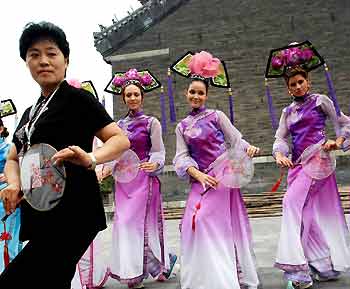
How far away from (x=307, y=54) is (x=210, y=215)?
58.5 inches

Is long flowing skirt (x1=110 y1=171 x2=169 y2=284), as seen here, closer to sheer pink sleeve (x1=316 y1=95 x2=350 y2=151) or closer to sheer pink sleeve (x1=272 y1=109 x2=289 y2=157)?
sheer pink sleeve (x1=272 y1=109 x2=289 y2=157)

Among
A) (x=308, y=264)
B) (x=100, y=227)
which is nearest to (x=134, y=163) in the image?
(x=308, y=264)

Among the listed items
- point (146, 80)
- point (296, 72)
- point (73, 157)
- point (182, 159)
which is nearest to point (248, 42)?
point (146, 80)

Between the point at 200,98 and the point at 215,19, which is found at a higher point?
the point at 215,19

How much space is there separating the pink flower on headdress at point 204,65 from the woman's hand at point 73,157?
87.0 inches

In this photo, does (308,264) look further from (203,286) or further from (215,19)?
(215,19)

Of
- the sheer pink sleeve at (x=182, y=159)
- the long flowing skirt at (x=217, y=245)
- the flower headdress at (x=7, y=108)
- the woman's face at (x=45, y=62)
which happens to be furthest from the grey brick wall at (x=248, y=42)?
the woman's face at (x=45, y=62)

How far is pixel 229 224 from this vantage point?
11.2 ft

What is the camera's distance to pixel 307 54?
12.6 feet

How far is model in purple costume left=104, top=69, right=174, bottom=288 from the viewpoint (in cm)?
401

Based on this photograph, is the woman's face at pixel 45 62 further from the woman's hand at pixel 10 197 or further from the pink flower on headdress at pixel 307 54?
the pink flower on headdress at pixel 307 54

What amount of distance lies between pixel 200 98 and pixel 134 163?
831 mm

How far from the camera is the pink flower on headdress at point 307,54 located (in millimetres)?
3836

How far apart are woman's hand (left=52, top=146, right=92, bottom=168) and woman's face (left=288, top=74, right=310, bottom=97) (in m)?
2.45
